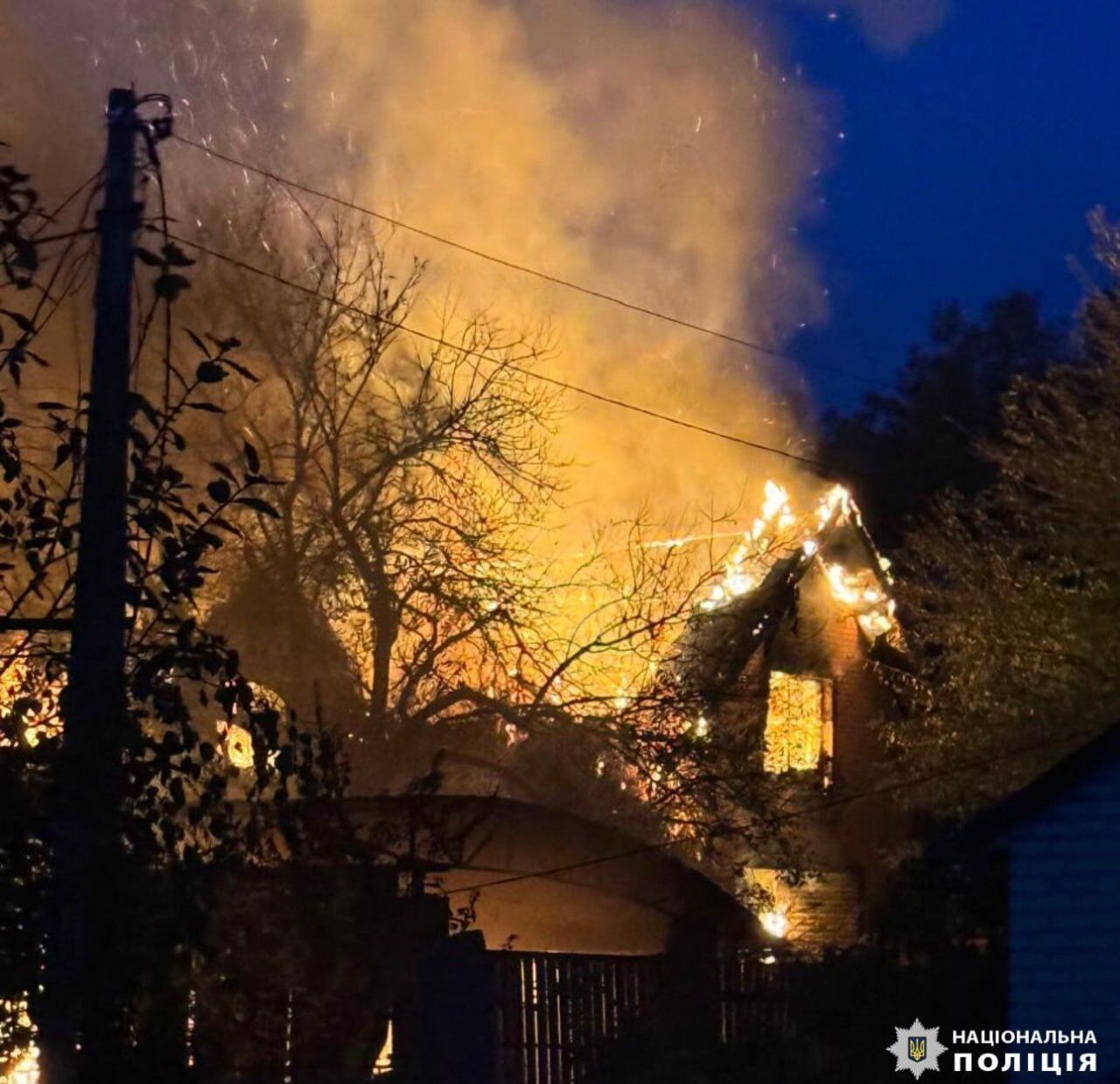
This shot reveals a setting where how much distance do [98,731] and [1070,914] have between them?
8483mm

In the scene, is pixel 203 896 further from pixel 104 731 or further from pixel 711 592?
pixel 711 592

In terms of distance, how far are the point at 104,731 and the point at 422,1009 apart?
20.7 ft

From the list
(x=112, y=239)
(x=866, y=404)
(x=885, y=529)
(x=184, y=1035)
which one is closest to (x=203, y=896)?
(x=184, y=1035)

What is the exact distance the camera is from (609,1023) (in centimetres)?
1431

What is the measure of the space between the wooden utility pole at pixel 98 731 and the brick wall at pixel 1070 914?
8151 millimetres

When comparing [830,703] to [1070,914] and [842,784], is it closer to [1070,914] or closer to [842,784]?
[842,784]

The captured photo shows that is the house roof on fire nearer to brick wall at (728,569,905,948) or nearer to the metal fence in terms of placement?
brick wall at (728,569,905,948)

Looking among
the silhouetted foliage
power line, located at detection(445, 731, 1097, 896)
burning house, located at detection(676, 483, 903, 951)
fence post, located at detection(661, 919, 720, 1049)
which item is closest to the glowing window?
burning house, located at detection(676, 483, 903, 951)

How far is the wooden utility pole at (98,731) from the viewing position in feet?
19.4

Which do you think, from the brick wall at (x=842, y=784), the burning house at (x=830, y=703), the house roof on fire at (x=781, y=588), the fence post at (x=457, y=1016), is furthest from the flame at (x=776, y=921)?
the fence post at (x=457, y=1016)

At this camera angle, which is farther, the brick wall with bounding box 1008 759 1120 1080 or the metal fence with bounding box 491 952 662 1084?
the metal fence with bounding box 491 952 662 1084

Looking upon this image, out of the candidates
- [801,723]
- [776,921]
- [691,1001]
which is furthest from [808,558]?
[691,1001]

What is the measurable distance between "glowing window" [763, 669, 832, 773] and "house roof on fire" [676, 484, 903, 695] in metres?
1.23

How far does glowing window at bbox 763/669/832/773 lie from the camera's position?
2406 centimetres
